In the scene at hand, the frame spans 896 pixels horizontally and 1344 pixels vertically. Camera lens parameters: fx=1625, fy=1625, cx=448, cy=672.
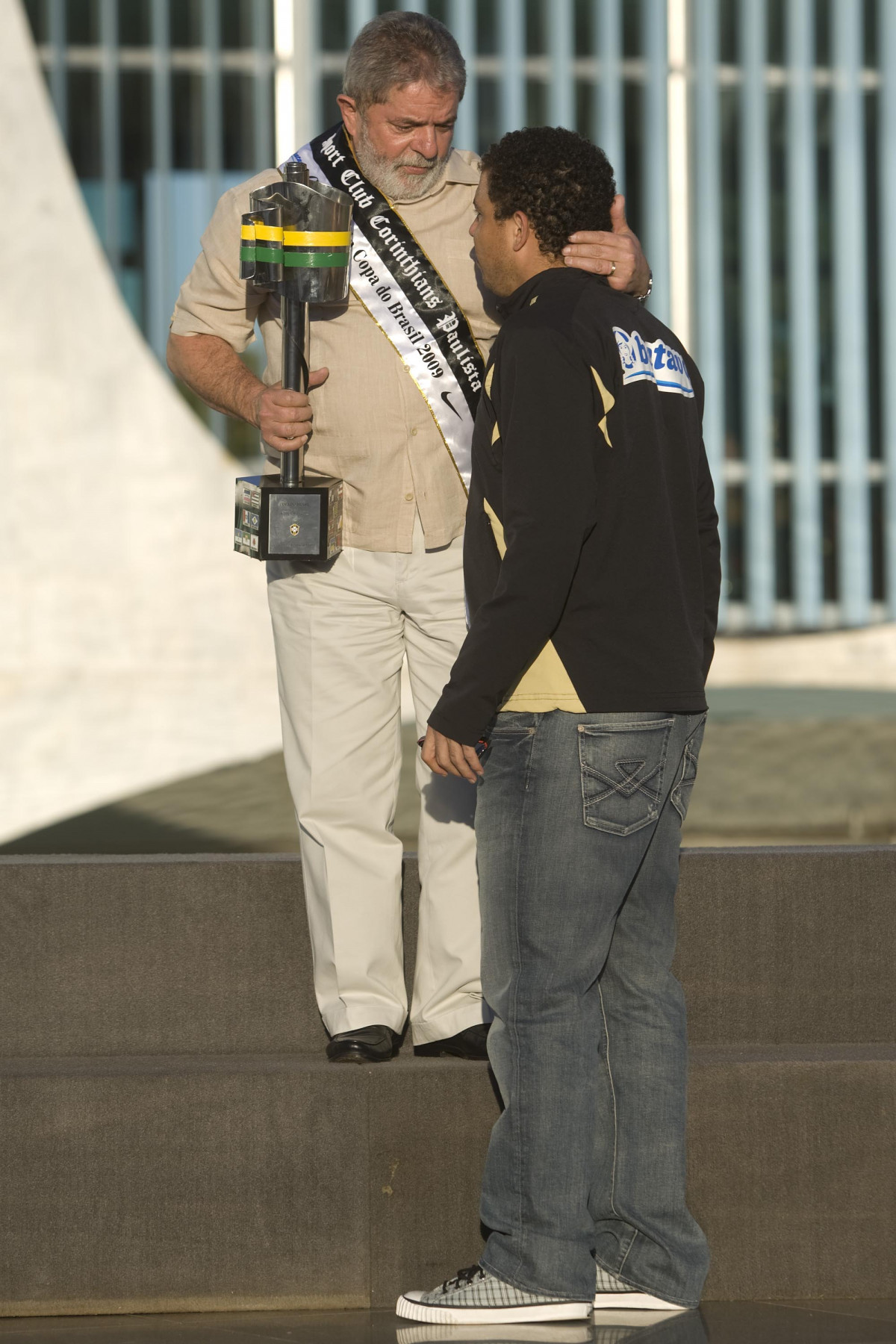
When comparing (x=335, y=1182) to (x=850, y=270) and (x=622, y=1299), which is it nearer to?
(x=622, y=1299)

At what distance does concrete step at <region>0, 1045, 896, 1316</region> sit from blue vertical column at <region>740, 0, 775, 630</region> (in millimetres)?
5720

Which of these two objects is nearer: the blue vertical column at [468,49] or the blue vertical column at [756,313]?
the blue vertical column at [468,49]

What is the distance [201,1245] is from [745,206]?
6671 mm

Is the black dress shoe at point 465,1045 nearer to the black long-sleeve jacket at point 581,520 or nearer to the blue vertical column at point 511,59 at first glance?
the black long-sleeve jacket at point 581,520

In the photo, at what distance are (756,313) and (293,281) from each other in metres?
5.88

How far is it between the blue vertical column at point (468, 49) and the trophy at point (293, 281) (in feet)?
18.3

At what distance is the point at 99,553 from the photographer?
748 cm

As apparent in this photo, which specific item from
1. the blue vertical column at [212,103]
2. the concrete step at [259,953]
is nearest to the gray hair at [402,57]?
the concrete step at [259,953]

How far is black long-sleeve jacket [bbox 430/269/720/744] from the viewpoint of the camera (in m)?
2.21

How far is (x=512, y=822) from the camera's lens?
7.66 feet

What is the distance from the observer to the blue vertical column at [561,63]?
8.12 metres

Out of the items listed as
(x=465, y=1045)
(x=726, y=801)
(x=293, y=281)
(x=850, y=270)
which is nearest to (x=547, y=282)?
(x=293, y=281)

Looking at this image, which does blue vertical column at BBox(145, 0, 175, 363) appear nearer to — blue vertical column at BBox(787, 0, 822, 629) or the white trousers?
blue vertical column at BBox(787, 0, 822, 629)

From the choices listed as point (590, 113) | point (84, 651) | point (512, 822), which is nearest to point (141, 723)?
point (84, 651)
